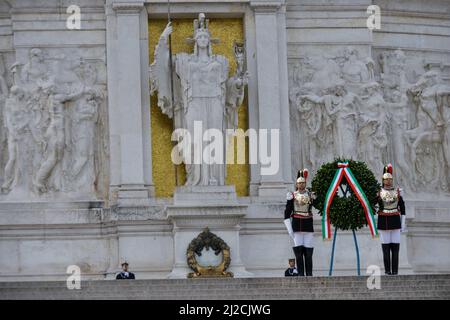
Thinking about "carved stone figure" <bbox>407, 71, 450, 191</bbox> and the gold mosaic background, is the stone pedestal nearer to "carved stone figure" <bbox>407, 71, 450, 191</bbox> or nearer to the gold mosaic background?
the gold mosaic background

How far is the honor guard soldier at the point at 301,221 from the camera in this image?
3036 cm

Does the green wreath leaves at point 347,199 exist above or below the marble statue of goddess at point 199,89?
below

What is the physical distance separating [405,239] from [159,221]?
5146 mm

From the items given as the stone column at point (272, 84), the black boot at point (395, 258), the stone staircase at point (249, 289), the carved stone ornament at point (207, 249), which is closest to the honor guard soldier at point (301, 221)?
the black boot at point (395, 258)

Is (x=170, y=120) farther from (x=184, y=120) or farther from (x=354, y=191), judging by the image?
(x=354, y=191)

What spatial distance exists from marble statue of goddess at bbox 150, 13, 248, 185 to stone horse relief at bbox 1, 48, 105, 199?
1.64 meters

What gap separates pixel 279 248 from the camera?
34688 millimetres

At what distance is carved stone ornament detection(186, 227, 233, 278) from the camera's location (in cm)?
3328

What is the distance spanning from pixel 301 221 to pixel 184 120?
5.26 metres

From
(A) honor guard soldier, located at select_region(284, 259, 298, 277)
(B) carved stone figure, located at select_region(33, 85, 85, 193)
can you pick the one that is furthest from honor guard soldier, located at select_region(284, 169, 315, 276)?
(B) carved stone figure, located at select_region(33, 85, 85, 193)

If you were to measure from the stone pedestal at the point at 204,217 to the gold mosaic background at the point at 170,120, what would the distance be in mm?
1460

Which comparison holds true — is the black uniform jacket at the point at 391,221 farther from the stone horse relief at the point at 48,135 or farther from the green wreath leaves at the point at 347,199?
the stone horse relief at the point at 48,135
